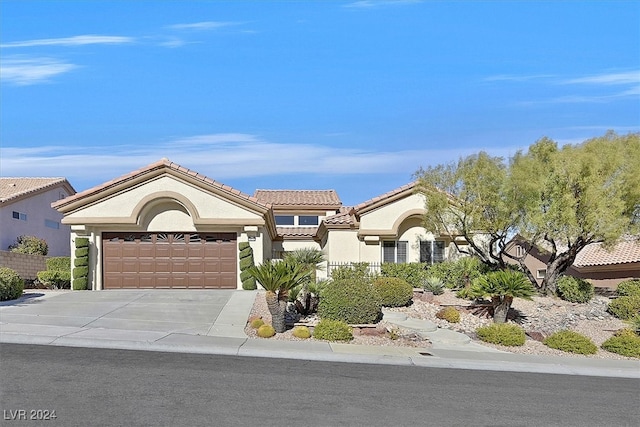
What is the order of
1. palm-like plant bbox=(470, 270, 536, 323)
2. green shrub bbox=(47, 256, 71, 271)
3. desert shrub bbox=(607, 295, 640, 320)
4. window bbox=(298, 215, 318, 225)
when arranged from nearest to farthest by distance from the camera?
palm-like plant bbox=(470, 270, 536, 323)
desert shrub bbox=(607, 295, 640, 320)
green shrub bbox=(47, 256, 71, 271)
window bbox=(298, 215, 318, 225)

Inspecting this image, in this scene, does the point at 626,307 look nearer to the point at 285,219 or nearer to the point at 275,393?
the point at 275,393

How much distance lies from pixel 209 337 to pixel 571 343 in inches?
387

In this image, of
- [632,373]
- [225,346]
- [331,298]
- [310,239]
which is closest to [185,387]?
[225,346]

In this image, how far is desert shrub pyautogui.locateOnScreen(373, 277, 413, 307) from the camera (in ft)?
74.3

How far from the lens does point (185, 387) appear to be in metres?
9.80

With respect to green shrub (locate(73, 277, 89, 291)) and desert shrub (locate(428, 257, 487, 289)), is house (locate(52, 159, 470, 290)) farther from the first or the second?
desert shrub (locate(428, 257, 487, 289))

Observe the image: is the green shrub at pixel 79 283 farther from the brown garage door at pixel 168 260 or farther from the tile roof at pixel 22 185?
the tile roof at pixel 22 185

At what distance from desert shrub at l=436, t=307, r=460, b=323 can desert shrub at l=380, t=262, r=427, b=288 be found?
6116mm

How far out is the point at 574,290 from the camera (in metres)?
24.9

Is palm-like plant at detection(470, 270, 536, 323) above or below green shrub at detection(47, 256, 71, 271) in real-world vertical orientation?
below

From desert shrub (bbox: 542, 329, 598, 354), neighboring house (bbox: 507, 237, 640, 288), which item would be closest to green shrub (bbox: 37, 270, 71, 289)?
desert shrub (bbox: 542, 329, 598, 354)

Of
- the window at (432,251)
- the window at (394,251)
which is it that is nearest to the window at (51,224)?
the window at (394,251)

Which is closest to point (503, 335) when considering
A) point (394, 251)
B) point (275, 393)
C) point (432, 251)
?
point (275, 393)

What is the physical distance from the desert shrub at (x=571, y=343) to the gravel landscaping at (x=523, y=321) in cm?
17
